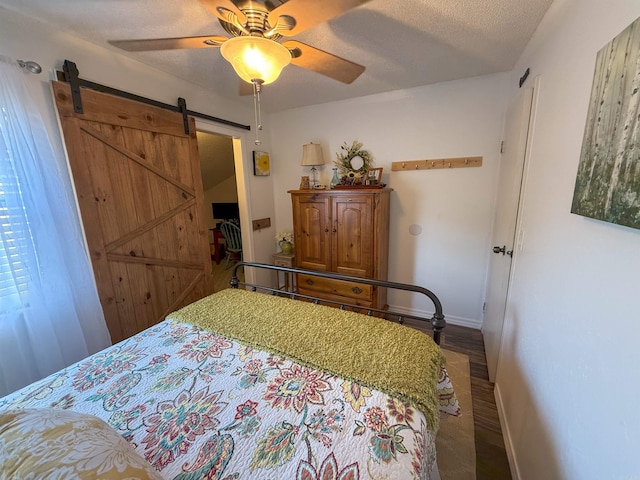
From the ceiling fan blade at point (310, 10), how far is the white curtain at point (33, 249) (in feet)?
4.81

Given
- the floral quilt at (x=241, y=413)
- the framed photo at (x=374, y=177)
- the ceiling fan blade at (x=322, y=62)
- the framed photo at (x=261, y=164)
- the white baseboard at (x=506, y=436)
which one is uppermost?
the ceiling fan blade at (x=322, y=62)

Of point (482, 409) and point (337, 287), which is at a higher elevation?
point (337, 287)

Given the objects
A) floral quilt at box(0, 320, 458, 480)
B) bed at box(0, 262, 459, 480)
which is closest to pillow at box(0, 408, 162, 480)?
bed at box(0, 262, 459, 480)

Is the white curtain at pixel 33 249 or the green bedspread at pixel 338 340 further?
the white curtain at pixel 33 249

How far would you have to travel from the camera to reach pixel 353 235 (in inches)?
96.3

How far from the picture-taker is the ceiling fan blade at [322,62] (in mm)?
1214

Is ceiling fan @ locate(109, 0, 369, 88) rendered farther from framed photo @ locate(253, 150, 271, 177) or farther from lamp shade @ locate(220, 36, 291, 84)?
framed photo @ locate(253, 150, 271, 177)

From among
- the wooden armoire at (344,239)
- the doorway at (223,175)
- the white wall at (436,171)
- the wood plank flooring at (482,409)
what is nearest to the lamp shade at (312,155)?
the white wall at (436,171)

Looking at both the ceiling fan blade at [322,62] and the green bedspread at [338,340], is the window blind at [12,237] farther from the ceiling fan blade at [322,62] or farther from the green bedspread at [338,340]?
the ceiling fan blade at [322,62]

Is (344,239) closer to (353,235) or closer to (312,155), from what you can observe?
(353,235)

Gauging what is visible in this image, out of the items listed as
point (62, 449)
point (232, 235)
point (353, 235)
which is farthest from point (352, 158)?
point (232, 235)

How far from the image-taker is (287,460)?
0.70 m

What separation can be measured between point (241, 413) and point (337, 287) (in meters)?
1.77

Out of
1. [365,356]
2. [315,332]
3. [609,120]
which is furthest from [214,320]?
[609,120]
